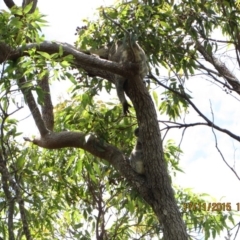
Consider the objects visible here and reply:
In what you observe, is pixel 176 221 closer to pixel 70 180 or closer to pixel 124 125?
pixel 124 125

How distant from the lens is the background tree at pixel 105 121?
4.38 meters

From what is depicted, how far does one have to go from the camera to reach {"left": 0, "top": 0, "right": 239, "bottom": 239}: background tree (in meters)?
4.38

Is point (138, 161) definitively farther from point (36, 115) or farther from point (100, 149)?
point (36, 115)

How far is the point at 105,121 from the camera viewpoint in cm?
582
